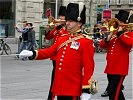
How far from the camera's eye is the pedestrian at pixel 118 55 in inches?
301

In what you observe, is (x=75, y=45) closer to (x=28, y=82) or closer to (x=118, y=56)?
(x=118, y=56)

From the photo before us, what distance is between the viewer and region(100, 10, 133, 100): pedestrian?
7656 mm

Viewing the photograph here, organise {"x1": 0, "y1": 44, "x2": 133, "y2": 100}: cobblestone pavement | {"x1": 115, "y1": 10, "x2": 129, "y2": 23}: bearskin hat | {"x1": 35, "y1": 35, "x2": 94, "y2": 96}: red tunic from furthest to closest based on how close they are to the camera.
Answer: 1. {"x1": 0, "y1": 44, "x2": 133, "y2": 100}: cobblestone pavement
2. {"x1": 115, "y1": 10, "x2": 129, "y2": 23}: bearskin hat
3. {"x1": 35, "y1": 35, "x2": 94, "y2": 96}: red tunic

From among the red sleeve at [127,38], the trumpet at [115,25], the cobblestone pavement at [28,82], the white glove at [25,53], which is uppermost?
the trumpet at [115,25]

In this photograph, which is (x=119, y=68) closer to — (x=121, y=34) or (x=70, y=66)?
(x=121, y=34)

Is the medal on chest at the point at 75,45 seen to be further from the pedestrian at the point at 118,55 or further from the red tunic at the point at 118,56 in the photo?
the red tunic at the point at 118,56

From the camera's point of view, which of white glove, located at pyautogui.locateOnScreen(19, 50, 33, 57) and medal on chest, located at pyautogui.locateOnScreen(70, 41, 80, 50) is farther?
medal on chest, located at pyautogui.locateOnScreen(70, 41, 80, 50)

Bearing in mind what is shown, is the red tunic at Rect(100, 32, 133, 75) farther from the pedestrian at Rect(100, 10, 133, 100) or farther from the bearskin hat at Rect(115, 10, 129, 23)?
the bearskin hat at Rect(115, 10, 129, 23)

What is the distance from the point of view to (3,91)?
32.7ft

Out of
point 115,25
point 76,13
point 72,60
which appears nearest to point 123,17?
point 115,25

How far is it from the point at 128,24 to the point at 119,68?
30.9 inches

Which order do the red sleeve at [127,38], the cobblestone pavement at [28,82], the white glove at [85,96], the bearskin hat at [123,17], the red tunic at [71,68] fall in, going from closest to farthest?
1. the white glove at [85,96]
2. the red tunic at [71,68]
3. the red sleeve at [127,38]
4. the bearskin hat at [123,17]
5. the cobblestone pavement at [28,82]

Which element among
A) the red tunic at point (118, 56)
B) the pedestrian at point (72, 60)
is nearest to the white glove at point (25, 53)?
the pedestrian at point (72, 60)

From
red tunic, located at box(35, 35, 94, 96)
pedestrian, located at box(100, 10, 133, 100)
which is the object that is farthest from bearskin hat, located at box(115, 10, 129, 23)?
red tunic, located at box(35, 35, 94, 96)
